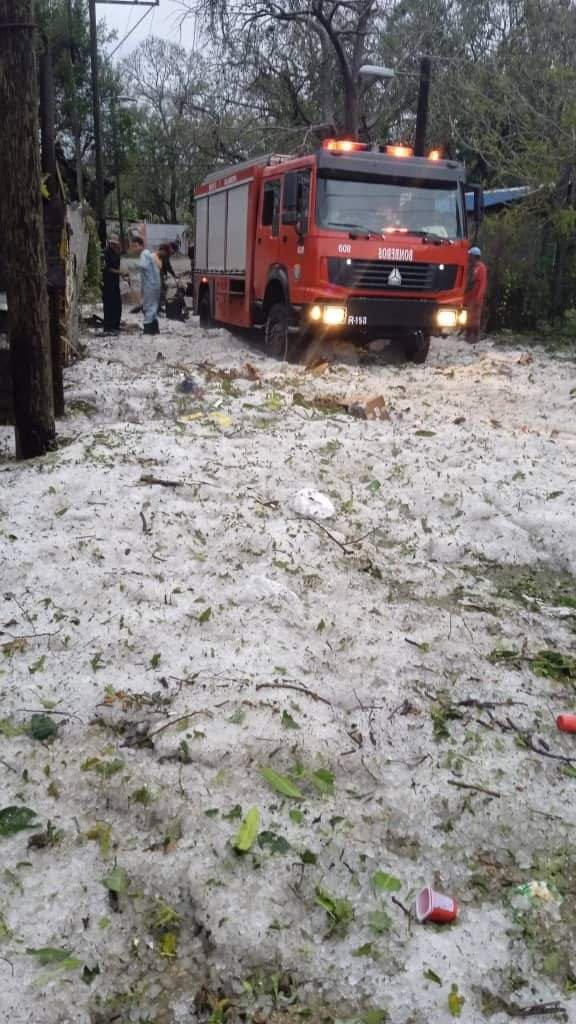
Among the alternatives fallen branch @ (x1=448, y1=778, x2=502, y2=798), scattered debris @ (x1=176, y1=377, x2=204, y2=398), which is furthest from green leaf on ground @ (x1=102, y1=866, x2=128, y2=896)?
scattered debris @ (x1=176, y1=377, x2=204, y2=398)

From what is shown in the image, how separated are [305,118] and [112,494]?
818 inches

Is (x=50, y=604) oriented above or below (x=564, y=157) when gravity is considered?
below

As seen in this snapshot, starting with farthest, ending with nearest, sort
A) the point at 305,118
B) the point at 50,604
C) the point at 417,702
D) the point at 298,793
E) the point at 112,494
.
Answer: the point at 305,118 → the point at 112,494 → the point at 50,604 → the point at 417,702 → the point at 298,793

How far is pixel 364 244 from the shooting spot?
1038cm

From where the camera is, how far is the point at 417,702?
11.4 feet

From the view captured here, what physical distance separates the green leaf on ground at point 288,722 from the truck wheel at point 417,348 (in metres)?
9.25

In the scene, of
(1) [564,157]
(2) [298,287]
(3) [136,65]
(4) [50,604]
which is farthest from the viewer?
(3) [136,65]

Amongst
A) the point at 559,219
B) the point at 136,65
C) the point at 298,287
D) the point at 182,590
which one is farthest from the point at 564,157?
the point at 136,65

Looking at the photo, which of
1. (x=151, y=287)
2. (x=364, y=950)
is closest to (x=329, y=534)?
(x=364, y=950)

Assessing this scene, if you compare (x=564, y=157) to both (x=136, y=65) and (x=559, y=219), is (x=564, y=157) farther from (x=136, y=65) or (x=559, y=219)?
(x=136, y=65)

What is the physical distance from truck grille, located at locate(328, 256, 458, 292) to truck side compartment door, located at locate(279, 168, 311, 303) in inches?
23.9

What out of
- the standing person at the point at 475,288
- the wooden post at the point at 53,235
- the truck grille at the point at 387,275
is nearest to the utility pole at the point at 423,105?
the standing person at the point at 475,288

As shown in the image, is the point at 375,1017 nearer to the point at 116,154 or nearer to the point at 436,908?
the point at 436,908

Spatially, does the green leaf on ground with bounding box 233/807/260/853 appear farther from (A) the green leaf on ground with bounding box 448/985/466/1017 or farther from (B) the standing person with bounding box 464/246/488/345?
(B) the standing person with bounding box 464/246/488/345
